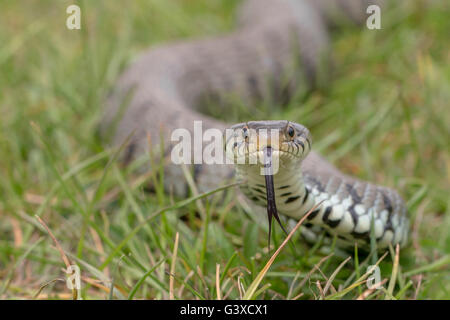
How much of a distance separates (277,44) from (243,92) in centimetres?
63

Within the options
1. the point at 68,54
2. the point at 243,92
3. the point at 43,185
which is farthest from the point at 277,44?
the point at 43,185

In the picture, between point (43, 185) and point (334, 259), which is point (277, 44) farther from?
point (334, 259)

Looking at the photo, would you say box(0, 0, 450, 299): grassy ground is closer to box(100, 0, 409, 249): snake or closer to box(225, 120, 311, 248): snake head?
box(100, 0, 409, 249): snake

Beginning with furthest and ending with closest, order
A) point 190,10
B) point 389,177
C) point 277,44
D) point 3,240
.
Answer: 1. point 190,10
2. point 277,44
3. point 389,177
4. point 3,240

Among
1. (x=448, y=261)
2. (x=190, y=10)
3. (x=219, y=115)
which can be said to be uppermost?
(x=190, y=10)

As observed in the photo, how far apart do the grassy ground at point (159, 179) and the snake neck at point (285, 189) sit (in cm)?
19

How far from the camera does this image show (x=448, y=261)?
9.08 feet

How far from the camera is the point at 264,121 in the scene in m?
2.42

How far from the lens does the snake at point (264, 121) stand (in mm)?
2389

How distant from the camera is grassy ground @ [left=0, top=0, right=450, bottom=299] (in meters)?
2.64
